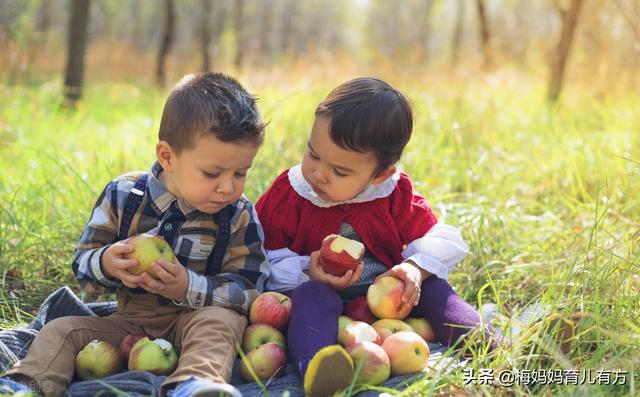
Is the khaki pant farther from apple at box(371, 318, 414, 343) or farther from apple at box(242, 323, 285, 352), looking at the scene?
apple at box(371, 318, 414, 343)

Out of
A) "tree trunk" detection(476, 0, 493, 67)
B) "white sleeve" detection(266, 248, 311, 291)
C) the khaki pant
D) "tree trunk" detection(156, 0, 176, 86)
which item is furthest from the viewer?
"tree trunk" detection(156, 0, 176, 86)

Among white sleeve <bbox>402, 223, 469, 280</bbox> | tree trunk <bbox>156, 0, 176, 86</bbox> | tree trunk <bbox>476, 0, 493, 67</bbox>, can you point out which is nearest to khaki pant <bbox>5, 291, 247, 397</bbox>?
white sleeve <bbox>402, 223, 469, 280</bbox>

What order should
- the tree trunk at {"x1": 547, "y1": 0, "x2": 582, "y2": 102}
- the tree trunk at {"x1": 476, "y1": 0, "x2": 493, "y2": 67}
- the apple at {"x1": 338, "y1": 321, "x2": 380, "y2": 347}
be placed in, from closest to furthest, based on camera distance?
the apple at {"x1": 338, "y1": 321, "x2": 380, "y2": 347} < the tree trunk at {"x1": 547, "y1": 0, "x2": 582, "y2": 102} < the tree trunk at {"x1": 476, "y1": 0, "x2": 493, "y2": 67}

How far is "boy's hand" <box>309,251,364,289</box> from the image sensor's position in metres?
2.59

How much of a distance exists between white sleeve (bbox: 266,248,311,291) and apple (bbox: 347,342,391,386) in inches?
22.4

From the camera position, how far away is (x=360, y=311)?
269 centimetres

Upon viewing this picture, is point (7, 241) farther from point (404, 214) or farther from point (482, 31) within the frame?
point (482, 31)

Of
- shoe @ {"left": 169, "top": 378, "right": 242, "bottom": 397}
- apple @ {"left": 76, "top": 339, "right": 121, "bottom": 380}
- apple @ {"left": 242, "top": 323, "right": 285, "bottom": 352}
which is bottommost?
apple @ {"left": 76, "top": 339, "right": 121, "bottom": 380}

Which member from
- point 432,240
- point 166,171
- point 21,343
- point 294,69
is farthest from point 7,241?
point 294,69

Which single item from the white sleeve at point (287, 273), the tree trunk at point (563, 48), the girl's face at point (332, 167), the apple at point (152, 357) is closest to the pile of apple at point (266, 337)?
the white sleeve at point (287, 273)

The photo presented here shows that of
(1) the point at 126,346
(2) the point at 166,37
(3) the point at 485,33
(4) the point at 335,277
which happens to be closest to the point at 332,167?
(4) the point at 335,277

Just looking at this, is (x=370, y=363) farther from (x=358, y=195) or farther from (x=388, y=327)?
(x=358, y=195)

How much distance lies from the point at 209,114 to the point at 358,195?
786 mm

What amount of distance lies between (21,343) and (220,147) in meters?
1.02
